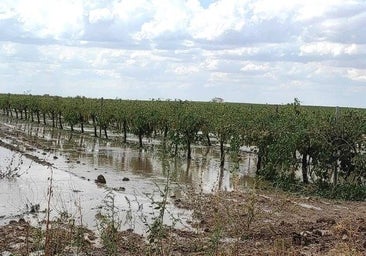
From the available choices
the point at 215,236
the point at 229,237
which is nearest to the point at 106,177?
the point at 229,237

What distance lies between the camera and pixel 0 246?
870 cm

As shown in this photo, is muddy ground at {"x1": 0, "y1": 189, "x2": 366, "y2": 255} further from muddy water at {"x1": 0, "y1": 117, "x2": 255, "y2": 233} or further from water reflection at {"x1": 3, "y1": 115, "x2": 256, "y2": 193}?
water reflection at {"x1": 3, "y1": 115, "x2": 256, "y2": 193}

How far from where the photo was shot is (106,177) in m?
17.8

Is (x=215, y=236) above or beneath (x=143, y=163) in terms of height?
above

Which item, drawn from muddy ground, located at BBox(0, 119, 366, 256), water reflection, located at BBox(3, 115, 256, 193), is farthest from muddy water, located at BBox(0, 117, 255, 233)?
muddy ground, located at BBox(0, 119, 366, 256)

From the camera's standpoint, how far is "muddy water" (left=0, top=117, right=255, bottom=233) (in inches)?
452

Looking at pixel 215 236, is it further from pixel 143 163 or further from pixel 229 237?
Result: pixel 143 163

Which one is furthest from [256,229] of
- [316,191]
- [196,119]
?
[196,119]

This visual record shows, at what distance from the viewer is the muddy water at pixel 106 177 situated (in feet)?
37.7

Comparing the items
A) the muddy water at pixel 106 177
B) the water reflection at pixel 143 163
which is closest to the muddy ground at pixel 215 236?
the muddy water at pixel 106 177

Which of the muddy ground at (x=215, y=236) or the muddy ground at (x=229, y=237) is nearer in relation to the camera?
the muddy ground at (x=215, y=236)

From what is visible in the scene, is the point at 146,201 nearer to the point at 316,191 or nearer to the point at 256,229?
the point at 256,229

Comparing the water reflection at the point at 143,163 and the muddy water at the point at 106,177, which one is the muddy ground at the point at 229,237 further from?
the water reflection at the point at 143,163

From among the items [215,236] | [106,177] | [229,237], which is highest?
[215,236]
